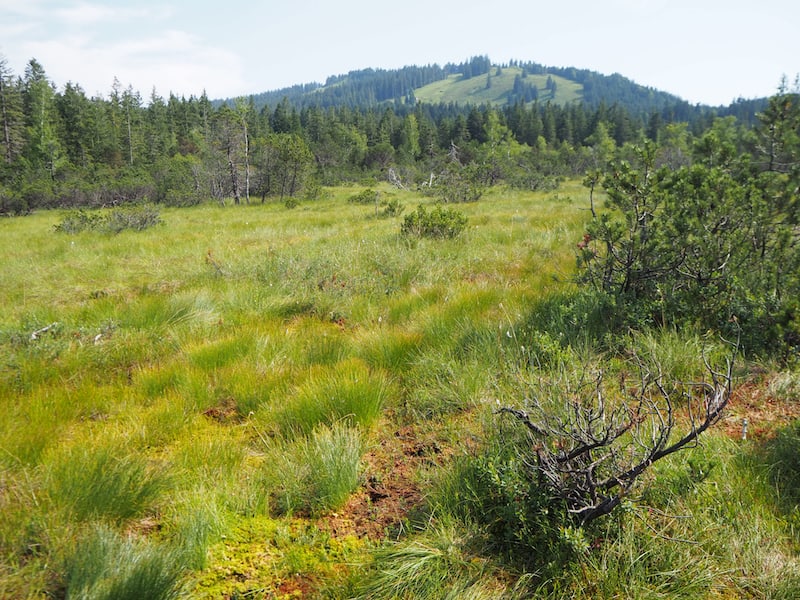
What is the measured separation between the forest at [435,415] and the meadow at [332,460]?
13 mm

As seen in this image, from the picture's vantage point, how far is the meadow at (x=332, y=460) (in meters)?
1.64

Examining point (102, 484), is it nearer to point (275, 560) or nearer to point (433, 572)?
point (275, 560)

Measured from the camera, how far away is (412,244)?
7980 mm

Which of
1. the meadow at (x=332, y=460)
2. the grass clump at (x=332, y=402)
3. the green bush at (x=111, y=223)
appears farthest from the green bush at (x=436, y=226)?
the green bush at (x=111, y=223)

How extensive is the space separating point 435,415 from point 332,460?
0.82 meters

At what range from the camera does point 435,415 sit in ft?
9.29

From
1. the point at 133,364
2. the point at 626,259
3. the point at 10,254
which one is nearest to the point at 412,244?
the point at 626,259

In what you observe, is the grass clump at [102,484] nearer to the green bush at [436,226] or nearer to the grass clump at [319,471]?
the grass clump at [319,471]

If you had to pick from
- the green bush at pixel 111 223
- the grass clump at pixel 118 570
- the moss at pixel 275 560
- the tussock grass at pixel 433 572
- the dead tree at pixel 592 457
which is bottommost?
the moss at pixel 275 560

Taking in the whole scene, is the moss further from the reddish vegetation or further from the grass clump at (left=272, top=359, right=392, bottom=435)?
the grass clump at (left=272, top=359, right=392, bottom=435)

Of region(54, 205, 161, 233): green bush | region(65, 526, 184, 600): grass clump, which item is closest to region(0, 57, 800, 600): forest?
region(65, 526, 184, 600): grass clump

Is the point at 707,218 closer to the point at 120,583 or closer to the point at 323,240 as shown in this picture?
the point at 120,583

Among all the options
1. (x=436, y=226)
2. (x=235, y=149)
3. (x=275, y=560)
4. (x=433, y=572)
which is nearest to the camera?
(x=433, y=572)

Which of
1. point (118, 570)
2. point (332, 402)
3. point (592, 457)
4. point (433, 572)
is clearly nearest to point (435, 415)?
point (332, 402)
